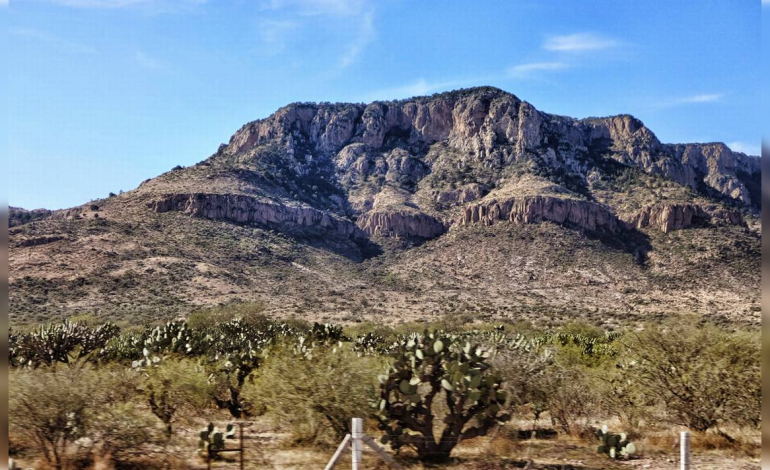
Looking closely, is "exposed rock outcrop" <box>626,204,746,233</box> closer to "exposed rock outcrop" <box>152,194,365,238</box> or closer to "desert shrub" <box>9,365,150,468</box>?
"exposed rock outcrop" <box>152,194,365,238</box>

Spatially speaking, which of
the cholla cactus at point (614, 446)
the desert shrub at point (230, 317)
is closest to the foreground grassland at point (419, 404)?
the cholla cactus at point (614, 446)

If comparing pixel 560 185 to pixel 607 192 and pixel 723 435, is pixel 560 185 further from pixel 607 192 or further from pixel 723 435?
pixel 723 435

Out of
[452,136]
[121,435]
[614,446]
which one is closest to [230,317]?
[121,435]

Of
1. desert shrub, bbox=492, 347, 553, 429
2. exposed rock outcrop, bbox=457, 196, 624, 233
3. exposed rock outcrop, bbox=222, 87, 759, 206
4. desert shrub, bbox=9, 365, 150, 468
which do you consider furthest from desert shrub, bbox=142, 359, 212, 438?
exposed rock outcrop, bbox=222, 87, 759, 206

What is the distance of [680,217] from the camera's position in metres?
97.3

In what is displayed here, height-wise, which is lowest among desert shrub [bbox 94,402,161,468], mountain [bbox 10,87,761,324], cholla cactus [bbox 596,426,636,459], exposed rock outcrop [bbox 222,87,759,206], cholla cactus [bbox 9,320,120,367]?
cholla cactus [bbox 596,426,636,459]

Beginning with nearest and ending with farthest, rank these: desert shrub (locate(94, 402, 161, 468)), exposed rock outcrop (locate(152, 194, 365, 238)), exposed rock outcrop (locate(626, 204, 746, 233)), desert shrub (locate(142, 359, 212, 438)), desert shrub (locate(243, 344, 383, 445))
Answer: desert shrub (locate(94, 402, 161, 468)) < desert shrub (locate(243, 344, 383, 445)) < desert shrub (locate(142, 359, 212, 438)) < exposed rock outcrop (locate(152, 194, 365, 238)) < exposed rock outcrop (locate(626, 204, 746, 233))

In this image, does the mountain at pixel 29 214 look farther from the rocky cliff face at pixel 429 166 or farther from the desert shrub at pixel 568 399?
the desert shrub at pixel 568 399

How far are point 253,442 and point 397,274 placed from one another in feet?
247

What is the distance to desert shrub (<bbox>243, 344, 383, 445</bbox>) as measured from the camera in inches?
480

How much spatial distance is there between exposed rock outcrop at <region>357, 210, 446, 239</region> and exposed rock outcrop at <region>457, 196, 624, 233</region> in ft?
21.4

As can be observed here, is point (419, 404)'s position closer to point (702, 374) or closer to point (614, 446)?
point (614, 446)

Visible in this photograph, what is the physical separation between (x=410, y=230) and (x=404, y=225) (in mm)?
1795

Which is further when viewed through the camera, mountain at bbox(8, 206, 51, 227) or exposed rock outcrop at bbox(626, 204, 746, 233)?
mountain at bbox(8, 206, 51, 227)
